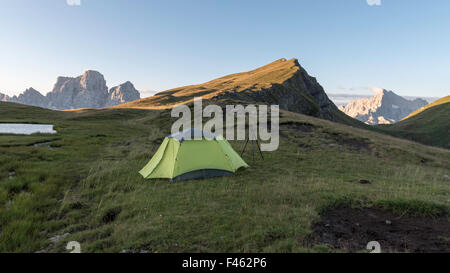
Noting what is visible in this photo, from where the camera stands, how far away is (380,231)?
7027 millimetres

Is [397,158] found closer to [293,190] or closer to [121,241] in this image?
[293,190]

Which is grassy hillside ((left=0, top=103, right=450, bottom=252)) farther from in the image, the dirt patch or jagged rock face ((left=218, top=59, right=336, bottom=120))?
jagged rock face ((left=218, top=59, right=336, bottom=120))

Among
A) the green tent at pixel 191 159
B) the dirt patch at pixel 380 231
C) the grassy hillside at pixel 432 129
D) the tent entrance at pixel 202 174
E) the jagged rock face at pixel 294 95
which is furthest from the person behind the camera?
the grassy hillside at pixel 432 129

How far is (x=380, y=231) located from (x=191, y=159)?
9652 millimetres

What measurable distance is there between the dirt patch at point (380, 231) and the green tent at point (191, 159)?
7.01 metres

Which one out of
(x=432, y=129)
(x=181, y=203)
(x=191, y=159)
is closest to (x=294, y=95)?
(x=432, y=129)

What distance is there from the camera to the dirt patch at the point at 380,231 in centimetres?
620

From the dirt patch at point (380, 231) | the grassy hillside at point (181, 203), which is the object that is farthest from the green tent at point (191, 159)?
the dirt patch at point (380, 231)

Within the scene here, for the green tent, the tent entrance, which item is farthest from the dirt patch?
the green tent

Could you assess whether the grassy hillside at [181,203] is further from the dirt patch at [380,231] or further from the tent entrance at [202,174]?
the tent entrance at [202,174]

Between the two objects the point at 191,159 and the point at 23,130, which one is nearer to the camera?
the point at 191,159

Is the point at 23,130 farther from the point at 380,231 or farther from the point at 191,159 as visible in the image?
the point at 380,231
